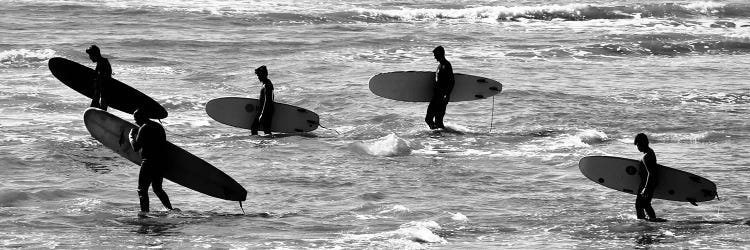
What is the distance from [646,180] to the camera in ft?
47.5

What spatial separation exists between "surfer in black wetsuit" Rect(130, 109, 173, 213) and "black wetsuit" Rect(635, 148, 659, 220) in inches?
215

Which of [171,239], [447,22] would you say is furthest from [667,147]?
[447,22]

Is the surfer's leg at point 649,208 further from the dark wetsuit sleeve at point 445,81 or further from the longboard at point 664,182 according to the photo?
the dark wetsuit sleeve at point 445,81

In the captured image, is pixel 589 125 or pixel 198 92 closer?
pixel 589 125

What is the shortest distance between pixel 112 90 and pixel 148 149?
533 cm

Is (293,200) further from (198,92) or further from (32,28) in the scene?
(32,28)

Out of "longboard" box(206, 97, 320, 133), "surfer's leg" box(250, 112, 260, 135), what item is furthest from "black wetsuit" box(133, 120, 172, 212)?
"longboard" box(206, 97, 320, 133)

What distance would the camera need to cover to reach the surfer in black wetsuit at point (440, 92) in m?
20.3

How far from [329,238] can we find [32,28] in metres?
21.9

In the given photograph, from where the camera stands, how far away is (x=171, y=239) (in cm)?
1398

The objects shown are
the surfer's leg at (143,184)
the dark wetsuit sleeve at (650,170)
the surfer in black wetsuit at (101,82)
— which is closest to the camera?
the dark wetsuit sleeve at (650,170)

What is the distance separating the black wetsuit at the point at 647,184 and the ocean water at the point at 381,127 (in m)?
0.19

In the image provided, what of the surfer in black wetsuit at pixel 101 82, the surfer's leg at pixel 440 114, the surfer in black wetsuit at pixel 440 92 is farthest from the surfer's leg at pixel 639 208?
the surfer in black wetsuit at pixel 101 82

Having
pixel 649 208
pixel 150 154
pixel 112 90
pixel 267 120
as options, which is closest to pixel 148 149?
pixel 150 154
